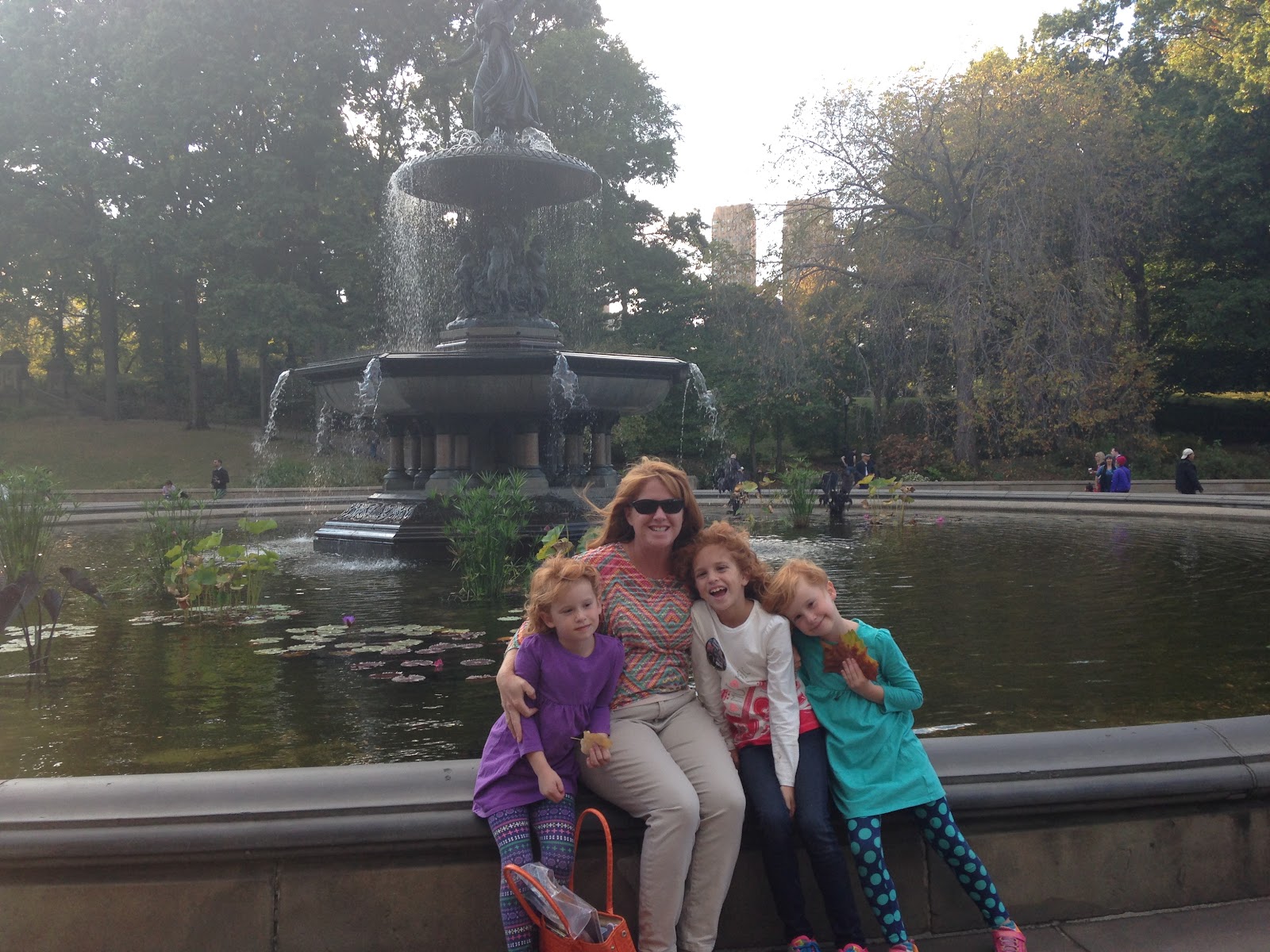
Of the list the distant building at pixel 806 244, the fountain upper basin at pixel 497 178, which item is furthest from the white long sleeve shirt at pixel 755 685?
the distant building at pixel 806 244

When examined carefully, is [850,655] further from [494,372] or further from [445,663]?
[494,372]

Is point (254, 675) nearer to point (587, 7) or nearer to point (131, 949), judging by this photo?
point (131, 949)

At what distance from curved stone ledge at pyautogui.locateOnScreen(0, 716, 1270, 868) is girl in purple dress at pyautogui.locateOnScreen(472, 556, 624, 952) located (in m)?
0.09

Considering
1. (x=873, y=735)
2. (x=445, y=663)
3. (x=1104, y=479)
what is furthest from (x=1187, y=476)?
(x=873, y=735)

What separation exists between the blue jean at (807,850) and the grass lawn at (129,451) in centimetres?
3013

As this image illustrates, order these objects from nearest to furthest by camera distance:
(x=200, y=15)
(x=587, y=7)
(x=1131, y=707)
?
(x=1131, y=707) < (x=200, y=15) < (x=587, y=7)

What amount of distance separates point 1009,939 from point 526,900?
3.99 ft

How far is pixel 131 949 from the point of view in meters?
2.56

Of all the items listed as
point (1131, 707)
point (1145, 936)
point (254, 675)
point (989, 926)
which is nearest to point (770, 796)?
point (989, 926)

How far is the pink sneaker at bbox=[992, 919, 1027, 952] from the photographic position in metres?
2.66

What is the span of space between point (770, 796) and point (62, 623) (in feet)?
18.0

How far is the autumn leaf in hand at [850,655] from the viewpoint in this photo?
9.78 ft

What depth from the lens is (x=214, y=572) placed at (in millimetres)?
6809

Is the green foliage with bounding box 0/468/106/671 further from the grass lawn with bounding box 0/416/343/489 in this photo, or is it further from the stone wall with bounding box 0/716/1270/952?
the grass lawn with bounding box 0/416/343/489
